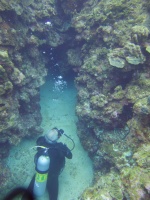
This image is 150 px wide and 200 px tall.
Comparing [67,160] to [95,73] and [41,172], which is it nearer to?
[41,172]

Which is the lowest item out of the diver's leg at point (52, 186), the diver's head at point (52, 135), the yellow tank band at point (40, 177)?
the diver's leg at point (52, 186)

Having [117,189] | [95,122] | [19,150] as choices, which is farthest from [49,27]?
[117,189]

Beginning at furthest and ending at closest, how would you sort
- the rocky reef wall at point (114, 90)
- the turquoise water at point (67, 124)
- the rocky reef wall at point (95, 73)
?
the turquoise water at point (67, 124)
the rocky reef wall at point (95, 73)
the rocky reef wall at point (114, 90)

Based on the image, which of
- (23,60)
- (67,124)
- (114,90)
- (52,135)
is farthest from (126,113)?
(23,60)

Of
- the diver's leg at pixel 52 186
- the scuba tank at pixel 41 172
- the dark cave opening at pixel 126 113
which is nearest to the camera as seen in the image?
the scuba tank at pixel 41 172

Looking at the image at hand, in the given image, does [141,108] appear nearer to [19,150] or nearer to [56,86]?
[19,150]

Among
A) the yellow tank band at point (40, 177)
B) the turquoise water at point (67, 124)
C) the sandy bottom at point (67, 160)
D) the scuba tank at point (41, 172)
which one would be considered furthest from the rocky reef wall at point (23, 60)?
the yellow tank band at point (40, 177)

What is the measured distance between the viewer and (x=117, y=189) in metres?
4.37

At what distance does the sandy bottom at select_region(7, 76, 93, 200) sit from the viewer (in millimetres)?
6515

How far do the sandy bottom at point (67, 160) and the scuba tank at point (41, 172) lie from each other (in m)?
0.86

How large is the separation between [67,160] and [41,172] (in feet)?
5.80

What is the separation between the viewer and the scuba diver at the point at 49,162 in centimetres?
541

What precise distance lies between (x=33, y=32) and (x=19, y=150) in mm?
4014

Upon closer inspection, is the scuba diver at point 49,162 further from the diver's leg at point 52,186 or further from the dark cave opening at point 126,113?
the dark cave opening at point 126,113
